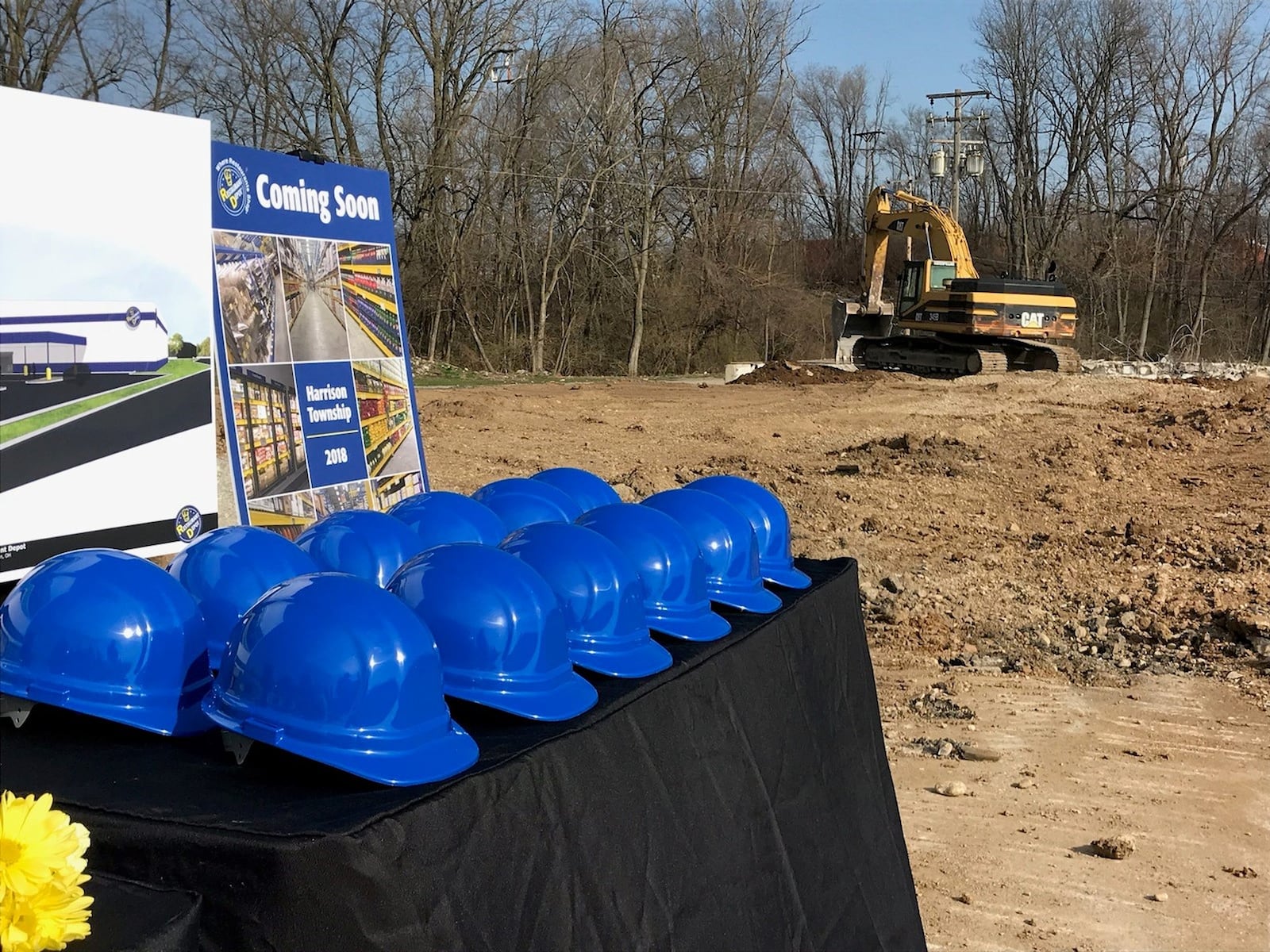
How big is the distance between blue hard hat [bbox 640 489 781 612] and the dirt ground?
1.87 m

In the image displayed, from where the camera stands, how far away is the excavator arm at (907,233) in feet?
89.8

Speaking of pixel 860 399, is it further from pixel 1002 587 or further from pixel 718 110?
pixel 718 110

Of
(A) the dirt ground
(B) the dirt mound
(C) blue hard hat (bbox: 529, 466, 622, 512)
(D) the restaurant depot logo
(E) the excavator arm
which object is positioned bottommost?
(A) the dirt ground

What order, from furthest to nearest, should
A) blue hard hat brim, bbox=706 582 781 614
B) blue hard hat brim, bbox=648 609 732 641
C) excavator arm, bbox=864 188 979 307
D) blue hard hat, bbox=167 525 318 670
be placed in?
excavator arm, bbox=864 188 979 307
blue hard hat brim, bbox=706 582 781 614
blue hard hat brim, bbox=648 609 732 641
blue hard hat, bbox=167 525 318 670

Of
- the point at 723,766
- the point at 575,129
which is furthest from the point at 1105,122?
the point at 723,766

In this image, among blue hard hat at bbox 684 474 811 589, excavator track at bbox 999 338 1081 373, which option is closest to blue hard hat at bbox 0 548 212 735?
blue hard hat at bbox 684 474 811 589

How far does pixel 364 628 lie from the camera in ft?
6.91

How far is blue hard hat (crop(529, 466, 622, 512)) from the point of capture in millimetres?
4008

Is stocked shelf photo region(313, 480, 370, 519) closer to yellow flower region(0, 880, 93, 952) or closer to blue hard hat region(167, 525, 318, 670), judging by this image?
blue hard hat region(167, 525, 318, 670)

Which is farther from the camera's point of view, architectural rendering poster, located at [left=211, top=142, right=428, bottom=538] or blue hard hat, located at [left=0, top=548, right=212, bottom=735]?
architectural rendering poster, located at [left=211, top=142, right=428, bottom=538]

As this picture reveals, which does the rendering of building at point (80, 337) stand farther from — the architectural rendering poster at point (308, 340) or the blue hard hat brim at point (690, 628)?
the blue hard hat brim at point (690, 628)

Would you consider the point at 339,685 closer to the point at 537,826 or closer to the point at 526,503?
the point at 537,826

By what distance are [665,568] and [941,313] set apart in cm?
2396

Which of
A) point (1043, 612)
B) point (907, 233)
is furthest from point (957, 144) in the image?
point (1043, 612)
